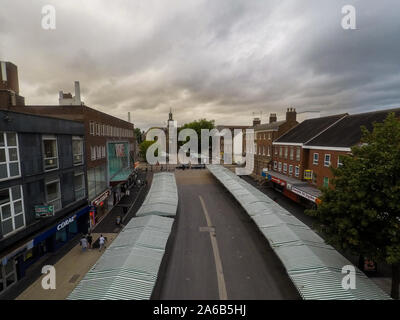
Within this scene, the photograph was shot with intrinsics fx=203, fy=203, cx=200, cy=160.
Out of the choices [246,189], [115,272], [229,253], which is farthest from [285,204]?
[115,272]

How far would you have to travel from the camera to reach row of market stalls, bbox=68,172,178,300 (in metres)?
8.26

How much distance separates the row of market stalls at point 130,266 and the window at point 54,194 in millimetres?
5597

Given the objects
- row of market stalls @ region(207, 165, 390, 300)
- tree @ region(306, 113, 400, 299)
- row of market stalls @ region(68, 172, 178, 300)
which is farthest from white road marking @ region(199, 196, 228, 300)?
tree @ region(306, 113, 400, 299)

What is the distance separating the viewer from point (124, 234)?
45.4 feet

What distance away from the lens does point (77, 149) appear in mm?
18375

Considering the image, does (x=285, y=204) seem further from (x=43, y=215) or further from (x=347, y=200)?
(x=43, y=215)

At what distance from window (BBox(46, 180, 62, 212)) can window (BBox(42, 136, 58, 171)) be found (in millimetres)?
1203

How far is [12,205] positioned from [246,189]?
21136 millimetres

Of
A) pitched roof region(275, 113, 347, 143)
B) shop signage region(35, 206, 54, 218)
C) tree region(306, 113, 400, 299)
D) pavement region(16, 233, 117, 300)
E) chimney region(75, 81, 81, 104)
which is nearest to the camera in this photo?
tree region(306, 113, 400, 299)

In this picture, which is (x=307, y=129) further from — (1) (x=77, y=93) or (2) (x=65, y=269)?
(2) (x=65, y=269)

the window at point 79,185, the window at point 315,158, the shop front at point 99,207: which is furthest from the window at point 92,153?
the window at point 315,158

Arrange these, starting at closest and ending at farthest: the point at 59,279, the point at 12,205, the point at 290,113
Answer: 1. the point at 12,205
2. the point at 59,279
3. the point at 290,113

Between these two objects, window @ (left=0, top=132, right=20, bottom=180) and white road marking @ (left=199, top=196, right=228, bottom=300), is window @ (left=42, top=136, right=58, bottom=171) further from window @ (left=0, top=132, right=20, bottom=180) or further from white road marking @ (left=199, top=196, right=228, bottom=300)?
white road marking @ (left=199, top=196, right=228, bottom=300)

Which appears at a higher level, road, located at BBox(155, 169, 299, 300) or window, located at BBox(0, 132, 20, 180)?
window, located at BBox(0, 132, 20, 180)
